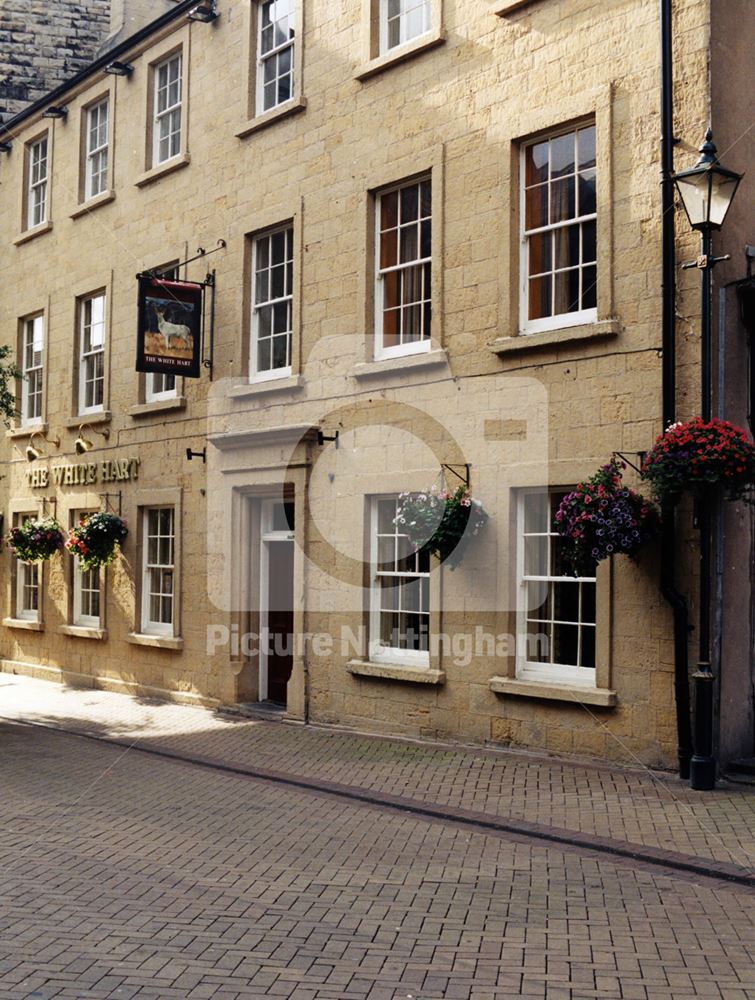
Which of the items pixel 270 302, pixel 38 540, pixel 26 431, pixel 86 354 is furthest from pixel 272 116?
pixel 26 431

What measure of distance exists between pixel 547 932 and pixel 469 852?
1.93 m

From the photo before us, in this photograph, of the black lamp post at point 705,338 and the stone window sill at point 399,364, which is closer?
the black lamp post at point 705,338

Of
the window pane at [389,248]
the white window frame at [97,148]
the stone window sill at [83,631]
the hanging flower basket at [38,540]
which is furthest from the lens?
the white window frame at [97,148]

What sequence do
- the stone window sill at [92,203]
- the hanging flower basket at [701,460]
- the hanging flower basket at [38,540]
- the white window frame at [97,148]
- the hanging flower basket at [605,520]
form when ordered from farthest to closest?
the white window frame at [97,148] < the hanging flower basket at [38,540] < the stone window sill at [92,203] < the hanging flower basket at [605,520] < the hanging flower basket at [701,460]

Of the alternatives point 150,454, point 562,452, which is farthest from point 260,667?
point 562,452

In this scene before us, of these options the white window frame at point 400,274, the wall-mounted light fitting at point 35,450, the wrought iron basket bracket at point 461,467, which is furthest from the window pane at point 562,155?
the wall-mounted light fitting at point 35,450

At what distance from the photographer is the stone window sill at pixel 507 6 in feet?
39.2

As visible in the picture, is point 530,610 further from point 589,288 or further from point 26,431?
point 26,431

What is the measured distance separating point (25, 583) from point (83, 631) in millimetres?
3098

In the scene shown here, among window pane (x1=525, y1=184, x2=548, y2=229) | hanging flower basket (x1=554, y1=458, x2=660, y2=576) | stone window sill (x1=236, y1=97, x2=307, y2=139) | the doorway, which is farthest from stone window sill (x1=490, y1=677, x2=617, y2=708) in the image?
stone window sill (x1=236, y1=97, x2=307, y2=139)

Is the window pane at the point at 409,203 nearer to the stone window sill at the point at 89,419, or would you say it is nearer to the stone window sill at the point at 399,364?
the stone window sill at the point at 399,364

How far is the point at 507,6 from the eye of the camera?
1206 centimetres

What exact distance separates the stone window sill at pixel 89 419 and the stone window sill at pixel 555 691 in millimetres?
9288

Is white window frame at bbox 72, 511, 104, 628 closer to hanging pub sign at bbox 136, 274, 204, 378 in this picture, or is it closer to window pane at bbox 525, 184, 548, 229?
hanging pub sign at bbox 136, 274, 204, 378
